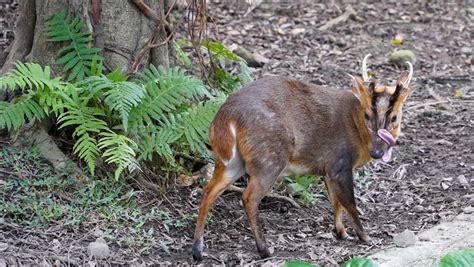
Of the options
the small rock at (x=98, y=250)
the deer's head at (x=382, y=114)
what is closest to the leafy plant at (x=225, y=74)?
the deer's head at (x=382, y=114)

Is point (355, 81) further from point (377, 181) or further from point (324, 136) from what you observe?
point (377, 181)

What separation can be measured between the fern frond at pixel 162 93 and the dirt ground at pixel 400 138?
24.7 inches

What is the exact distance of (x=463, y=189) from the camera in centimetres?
728

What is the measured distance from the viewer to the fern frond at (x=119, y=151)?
598 cm

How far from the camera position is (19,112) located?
20.6ft

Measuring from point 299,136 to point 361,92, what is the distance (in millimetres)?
563

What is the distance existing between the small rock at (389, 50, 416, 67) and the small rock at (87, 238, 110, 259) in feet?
16.6

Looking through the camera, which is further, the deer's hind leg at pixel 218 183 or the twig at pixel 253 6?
the twig at pixel 253 6

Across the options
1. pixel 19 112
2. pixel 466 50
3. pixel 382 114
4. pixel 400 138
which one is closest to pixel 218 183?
pixel 382 114

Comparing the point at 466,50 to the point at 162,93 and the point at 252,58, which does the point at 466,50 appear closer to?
the point at 252,58

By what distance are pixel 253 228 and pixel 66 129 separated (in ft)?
5.54

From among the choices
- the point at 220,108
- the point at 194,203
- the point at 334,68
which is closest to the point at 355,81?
the point at 220,108

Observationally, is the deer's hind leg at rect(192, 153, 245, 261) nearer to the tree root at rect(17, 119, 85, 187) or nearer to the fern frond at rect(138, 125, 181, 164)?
the fern frond at rect(138, 125, 181, 164)

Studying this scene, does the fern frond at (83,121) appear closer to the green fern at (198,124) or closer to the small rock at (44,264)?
the green fern at (198,124)
